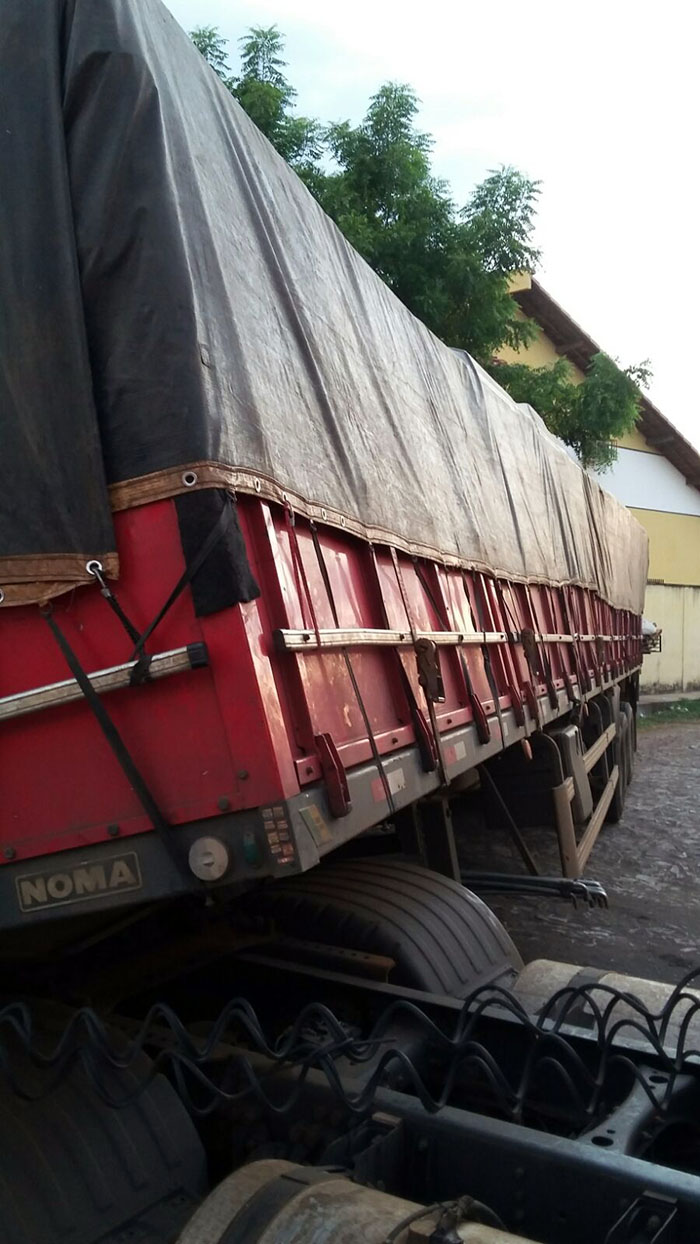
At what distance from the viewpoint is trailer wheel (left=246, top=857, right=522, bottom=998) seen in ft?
10.7

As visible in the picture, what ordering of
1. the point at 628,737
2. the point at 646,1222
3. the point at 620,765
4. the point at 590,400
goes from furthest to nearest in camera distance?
1. the point at 590,400
2. the point at 628,737
3. the point at 620,765
4. the point at 646,1222

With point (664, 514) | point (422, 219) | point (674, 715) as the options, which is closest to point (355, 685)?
point (422, 219)


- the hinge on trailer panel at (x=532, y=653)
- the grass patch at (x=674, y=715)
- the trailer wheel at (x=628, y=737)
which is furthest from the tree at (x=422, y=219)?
the grass patch at (x=674, y=715)

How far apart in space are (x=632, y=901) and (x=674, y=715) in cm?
1763

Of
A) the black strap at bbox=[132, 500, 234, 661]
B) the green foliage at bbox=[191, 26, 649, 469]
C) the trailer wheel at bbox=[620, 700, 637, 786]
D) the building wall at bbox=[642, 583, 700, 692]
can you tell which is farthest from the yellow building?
the black strap at bbox=[132, 500, 234, 661]

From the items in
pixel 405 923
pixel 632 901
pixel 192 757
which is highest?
pixel 192 757

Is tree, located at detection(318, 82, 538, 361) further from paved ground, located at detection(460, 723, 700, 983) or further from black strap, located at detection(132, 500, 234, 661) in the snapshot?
black strap, located at detection(132, 500, 234, 661)

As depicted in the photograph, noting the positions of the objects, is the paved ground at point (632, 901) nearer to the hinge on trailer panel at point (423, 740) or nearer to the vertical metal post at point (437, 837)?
the vertical metal post at point (437, 837)

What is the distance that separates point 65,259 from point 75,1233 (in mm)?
2010

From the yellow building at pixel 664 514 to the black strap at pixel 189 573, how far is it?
2362 centimetres

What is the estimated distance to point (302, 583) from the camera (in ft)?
8.89

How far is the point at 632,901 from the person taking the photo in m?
7.59

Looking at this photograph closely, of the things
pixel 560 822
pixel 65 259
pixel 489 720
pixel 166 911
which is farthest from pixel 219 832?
pixel 560 822

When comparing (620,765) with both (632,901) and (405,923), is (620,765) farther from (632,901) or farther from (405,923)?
(405,923)
